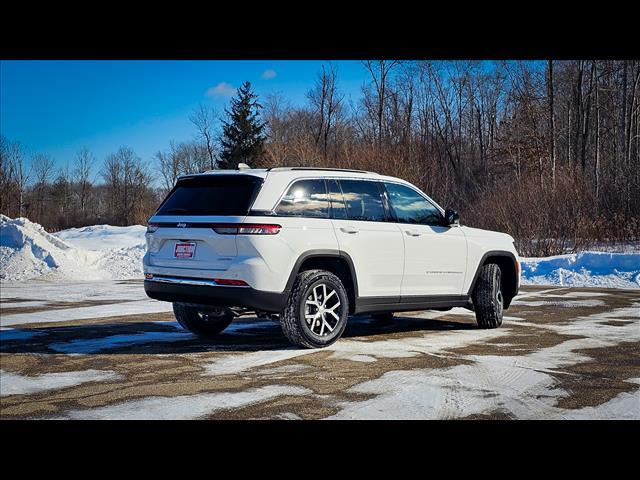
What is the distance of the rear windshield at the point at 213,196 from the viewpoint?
6.39m

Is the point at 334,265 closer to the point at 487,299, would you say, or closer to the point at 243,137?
the point at 487,299

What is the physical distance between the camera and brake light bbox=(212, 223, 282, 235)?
20.3 ft

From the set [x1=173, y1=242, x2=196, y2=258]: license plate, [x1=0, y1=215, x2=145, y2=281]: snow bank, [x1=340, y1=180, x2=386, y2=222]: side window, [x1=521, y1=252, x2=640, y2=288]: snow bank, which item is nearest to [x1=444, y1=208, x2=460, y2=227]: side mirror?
[x1=340, y1=180, x2=386, y2=222]: side window

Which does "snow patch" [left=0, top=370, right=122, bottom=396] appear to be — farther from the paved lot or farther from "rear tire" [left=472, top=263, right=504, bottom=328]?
"rear tire" [left=472, top=263, right=504, bottom=328]

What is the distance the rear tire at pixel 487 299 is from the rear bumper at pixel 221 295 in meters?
3.20

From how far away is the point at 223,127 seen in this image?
130 ft

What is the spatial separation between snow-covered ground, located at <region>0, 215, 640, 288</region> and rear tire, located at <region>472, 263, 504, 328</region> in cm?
750

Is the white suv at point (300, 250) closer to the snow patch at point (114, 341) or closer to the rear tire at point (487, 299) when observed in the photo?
the snow patch at point (114, 341)

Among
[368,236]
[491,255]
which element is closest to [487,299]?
[491,255]

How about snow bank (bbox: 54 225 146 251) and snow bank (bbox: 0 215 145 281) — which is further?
snow bank (bbox: 54 225 146 251)

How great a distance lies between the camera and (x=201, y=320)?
25.5 feet

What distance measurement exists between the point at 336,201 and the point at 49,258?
1179cm
